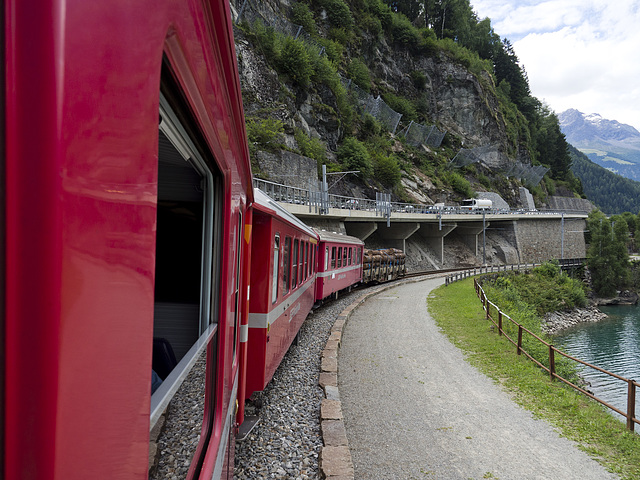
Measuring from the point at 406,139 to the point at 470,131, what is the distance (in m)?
16.6

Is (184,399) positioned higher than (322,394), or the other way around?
(184,399)

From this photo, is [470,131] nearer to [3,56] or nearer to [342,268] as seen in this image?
[342,268]

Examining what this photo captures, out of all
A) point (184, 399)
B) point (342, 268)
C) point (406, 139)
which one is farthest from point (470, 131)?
point (184, 399)

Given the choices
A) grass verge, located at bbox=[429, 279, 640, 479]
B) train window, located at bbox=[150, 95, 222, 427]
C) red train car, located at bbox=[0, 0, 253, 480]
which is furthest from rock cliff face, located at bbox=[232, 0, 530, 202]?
red train car, located at bbox=[0, 0, 253, 480]

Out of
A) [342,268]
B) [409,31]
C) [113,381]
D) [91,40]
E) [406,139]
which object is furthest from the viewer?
[409,31]

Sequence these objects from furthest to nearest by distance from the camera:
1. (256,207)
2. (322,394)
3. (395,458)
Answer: (322,394), (395,458), (256,207)

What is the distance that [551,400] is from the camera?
795cm

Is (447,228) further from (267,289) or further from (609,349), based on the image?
(267,289)

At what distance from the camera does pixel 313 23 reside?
167ft

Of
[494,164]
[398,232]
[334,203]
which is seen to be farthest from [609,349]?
[494,164]

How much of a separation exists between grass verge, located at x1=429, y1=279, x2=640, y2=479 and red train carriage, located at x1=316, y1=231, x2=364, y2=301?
411 cm

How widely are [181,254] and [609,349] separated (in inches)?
1171

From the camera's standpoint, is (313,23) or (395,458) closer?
(395,458)

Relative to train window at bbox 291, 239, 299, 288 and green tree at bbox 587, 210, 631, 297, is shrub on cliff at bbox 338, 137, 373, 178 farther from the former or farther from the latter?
train window at bbox 291, 239, 299, 288
